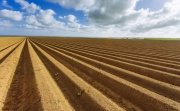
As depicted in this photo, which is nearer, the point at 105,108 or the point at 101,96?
the point at 105,108

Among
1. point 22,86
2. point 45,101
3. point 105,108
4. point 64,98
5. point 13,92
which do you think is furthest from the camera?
point 22,86

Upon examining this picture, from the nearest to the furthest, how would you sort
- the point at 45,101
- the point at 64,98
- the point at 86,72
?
1. the point at 45,101
2. the point at 64,98
3. the point at 86,72

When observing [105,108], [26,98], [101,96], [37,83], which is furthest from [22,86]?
[105,108]

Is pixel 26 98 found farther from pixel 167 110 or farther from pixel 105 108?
pixel 167 110

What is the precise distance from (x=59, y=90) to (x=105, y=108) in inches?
72.9

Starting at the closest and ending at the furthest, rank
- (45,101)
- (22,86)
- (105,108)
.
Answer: (105,108), (45,101), (22,86)

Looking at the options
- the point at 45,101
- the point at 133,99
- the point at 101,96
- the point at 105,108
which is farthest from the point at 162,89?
the point at 45,101

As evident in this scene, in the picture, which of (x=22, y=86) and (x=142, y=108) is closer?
(x=142, y=108)

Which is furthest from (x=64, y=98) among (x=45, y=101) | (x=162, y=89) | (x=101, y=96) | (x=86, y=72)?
(x=86, y=72)

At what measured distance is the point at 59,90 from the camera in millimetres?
5926

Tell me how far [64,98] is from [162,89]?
294 cm

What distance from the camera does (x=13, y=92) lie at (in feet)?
19.2

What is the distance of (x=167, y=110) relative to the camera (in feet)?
15.1

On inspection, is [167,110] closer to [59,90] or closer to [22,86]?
[59,90]
